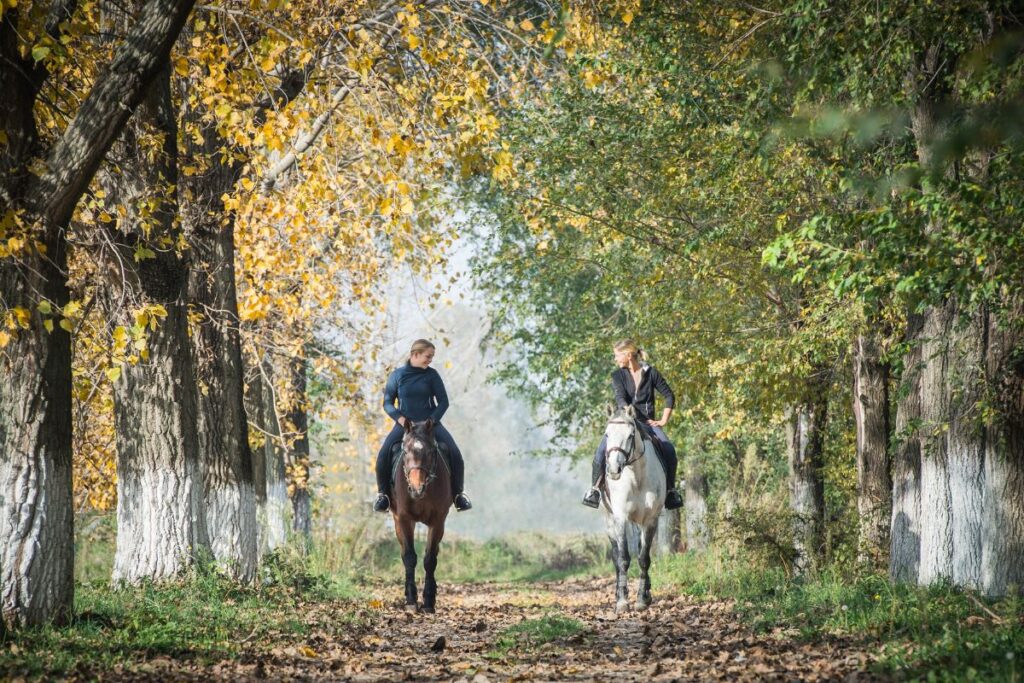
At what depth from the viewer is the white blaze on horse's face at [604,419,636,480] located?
13.0 m

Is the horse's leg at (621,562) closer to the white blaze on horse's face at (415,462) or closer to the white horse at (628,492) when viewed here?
the white horse at (628,492)

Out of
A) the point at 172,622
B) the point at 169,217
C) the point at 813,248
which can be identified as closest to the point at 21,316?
the point at 172,622

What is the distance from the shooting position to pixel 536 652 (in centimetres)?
916

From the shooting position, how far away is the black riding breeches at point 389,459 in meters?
13.7

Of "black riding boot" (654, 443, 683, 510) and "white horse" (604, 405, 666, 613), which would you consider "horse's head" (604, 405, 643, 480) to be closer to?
"white horse" (604, 405, 666, 613)

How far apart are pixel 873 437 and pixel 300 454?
528 inches

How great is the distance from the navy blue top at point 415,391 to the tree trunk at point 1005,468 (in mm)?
6200

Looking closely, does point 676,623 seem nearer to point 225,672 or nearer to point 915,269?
point 915,269

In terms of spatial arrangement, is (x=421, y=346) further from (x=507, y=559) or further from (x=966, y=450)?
(x=507, y=559)

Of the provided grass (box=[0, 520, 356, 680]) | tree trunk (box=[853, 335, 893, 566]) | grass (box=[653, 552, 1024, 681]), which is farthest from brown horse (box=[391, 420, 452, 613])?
tree trunk (box=[853, 335, 893, 566])

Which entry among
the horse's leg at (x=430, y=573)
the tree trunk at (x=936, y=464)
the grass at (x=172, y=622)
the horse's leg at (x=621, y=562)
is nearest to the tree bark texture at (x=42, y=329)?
the grass at (x=172, y=622)

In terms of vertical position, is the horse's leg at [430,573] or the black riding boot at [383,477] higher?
the black riding boot at [383,477]

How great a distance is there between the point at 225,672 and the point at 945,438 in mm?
7966

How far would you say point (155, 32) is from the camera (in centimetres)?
869
